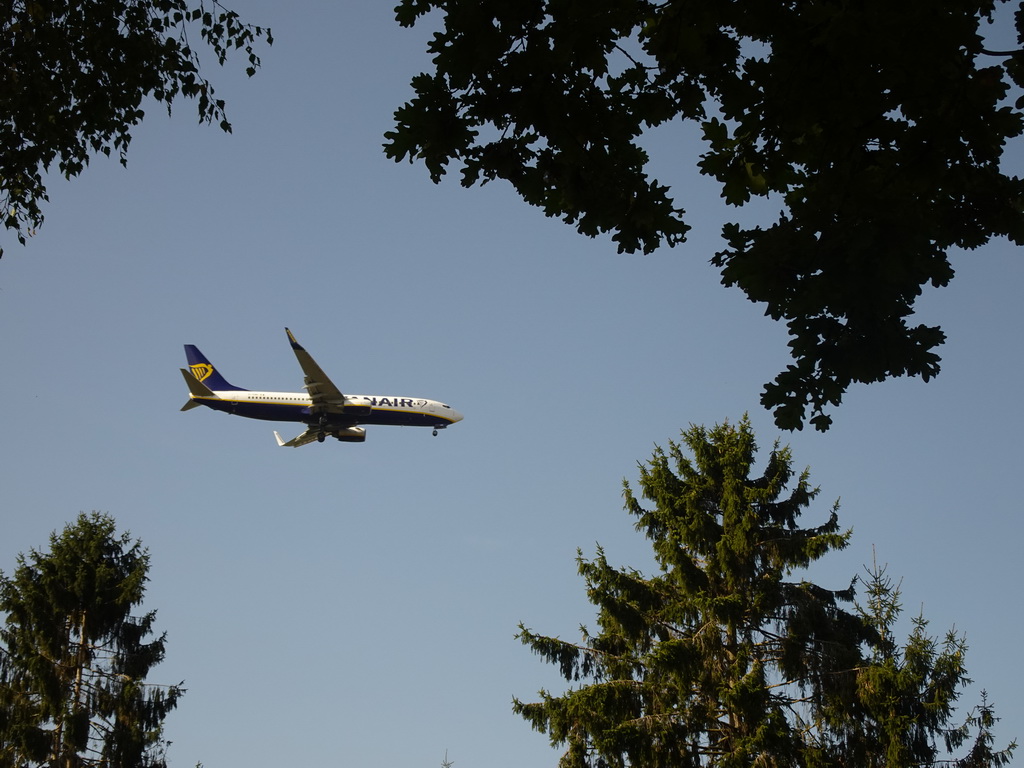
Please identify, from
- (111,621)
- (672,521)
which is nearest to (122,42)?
(672,521)

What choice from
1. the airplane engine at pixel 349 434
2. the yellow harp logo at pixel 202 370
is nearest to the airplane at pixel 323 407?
the airplane engine at pixel 349 434

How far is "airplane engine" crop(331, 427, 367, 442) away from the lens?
190 feet

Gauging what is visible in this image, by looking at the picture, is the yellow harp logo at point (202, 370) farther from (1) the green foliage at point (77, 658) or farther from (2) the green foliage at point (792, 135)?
(2) the green foliage at point (792, 135)

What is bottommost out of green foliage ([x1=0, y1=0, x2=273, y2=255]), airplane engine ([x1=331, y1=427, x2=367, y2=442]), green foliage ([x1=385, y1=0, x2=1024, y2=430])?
green foliage ([x1=385, y1=0, x2=1024, y2=430])

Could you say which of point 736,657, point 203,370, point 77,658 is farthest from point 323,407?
point 736,657

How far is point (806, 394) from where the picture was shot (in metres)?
6.35

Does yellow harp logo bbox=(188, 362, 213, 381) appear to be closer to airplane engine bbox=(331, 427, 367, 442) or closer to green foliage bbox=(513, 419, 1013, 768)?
airplane engine bbox=(331, 427, 367, 442)

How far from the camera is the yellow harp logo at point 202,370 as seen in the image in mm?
66562

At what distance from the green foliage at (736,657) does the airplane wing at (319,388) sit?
104ft

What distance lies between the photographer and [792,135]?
6082 mm

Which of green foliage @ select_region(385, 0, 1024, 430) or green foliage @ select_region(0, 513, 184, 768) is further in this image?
green foliage @ select_region(0, 513, 184, 768)

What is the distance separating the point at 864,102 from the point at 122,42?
340 inches

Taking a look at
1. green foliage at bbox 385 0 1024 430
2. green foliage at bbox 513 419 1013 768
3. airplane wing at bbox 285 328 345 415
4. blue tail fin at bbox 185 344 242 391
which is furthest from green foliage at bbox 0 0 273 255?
blue tail fin at bbox 185 344 242 391

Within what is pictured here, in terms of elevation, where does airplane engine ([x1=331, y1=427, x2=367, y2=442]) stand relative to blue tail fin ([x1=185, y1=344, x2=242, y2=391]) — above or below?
below
